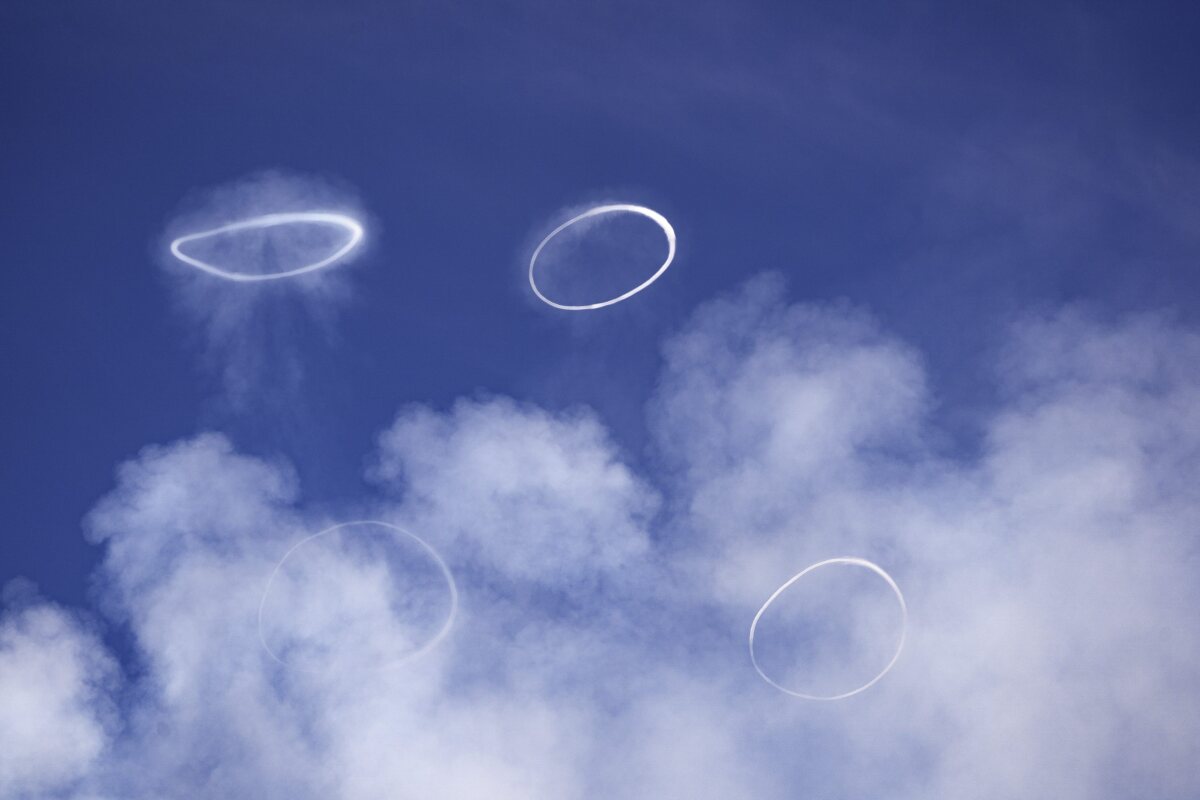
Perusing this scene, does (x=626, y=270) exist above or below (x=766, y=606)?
above

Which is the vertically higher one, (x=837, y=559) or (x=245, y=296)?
(x=245, y=296)

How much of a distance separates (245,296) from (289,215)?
277 centimetres

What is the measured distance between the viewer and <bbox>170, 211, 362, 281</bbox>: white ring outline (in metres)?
30.0

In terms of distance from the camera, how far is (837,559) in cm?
3238

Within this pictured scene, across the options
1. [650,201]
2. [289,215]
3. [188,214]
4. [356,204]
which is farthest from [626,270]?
[188,214]

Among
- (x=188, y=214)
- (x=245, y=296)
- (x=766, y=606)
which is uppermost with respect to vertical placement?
(x=188, y=214)

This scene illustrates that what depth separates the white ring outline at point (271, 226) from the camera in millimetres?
30031

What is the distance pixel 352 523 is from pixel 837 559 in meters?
15.3

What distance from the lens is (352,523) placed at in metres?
30.7

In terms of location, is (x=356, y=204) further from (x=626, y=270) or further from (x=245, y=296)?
(x=626, y=270)

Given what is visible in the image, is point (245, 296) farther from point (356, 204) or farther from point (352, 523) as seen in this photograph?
point (352, 523)

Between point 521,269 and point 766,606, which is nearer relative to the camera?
point 521,269

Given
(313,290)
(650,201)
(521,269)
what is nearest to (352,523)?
(313,290)

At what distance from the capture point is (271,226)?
1195 inches
